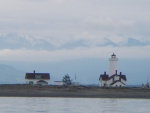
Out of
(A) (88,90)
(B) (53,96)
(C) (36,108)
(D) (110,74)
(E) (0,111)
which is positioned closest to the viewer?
(E) (0,111)

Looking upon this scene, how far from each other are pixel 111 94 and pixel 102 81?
69.2 feet

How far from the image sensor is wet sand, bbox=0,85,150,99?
93875mm

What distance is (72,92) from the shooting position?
319 ft

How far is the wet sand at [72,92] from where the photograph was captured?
9388 centimetres

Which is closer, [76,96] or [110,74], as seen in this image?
[76,96]

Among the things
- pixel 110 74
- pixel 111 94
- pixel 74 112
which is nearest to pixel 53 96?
pixel 111 94

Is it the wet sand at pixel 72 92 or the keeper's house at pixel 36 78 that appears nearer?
the wet sand at pixel 72 92

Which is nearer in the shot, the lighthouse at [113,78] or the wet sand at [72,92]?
the wet sand at [72,92]

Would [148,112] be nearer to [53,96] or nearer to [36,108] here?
[36,108]

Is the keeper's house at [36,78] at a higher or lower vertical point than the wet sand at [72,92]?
higher

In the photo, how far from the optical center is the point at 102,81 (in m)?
117

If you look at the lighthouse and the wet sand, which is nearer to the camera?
the wet sand

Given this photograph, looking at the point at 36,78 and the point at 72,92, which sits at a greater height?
the point at 36,78

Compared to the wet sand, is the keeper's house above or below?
above
